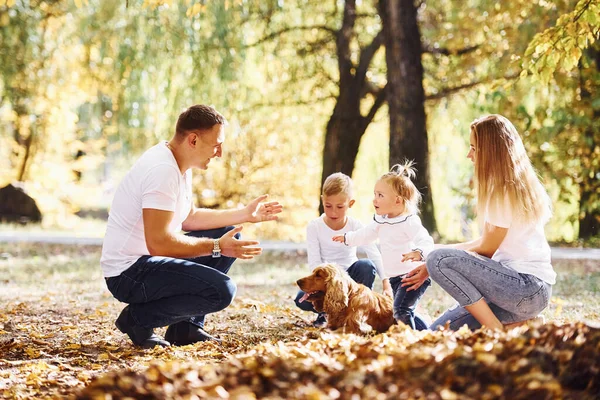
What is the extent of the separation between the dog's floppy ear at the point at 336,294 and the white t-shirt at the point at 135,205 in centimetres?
101

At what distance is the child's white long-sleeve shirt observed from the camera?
186 inches

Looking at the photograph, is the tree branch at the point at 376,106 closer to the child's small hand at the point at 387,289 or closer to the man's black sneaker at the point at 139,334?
the child's small hand at the point at 387,289

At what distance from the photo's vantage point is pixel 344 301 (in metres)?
4.50

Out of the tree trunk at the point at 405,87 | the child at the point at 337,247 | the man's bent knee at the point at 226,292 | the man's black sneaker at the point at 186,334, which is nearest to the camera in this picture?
the man's bent knee at the point at 226,292

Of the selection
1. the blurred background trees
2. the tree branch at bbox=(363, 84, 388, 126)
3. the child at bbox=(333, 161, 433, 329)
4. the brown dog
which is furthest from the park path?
the brown dog

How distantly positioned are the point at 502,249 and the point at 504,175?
1.39ft

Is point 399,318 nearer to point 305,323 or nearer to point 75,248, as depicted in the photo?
point 305,323

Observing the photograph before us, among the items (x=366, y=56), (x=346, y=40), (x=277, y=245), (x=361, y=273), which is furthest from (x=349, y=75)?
(x=361, y=273)

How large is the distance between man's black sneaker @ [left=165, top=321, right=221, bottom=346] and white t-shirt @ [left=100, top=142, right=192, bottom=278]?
0.54 m

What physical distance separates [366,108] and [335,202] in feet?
35.1

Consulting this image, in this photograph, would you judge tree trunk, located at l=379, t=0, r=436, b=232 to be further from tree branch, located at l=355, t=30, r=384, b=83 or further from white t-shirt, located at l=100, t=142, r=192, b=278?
white t-shirt, located at l=100, t=142, r=192, b=278

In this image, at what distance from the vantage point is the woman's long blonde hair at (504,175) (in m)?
4.15

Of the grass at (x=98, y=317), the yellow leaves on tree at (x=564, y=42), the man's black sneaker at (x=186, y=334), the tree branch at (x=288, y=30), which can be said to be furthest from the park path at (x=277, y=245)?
the man's black sneaker at (x=186, y=334)

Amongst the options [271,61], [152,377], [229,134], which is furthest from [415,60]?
[152,377]
